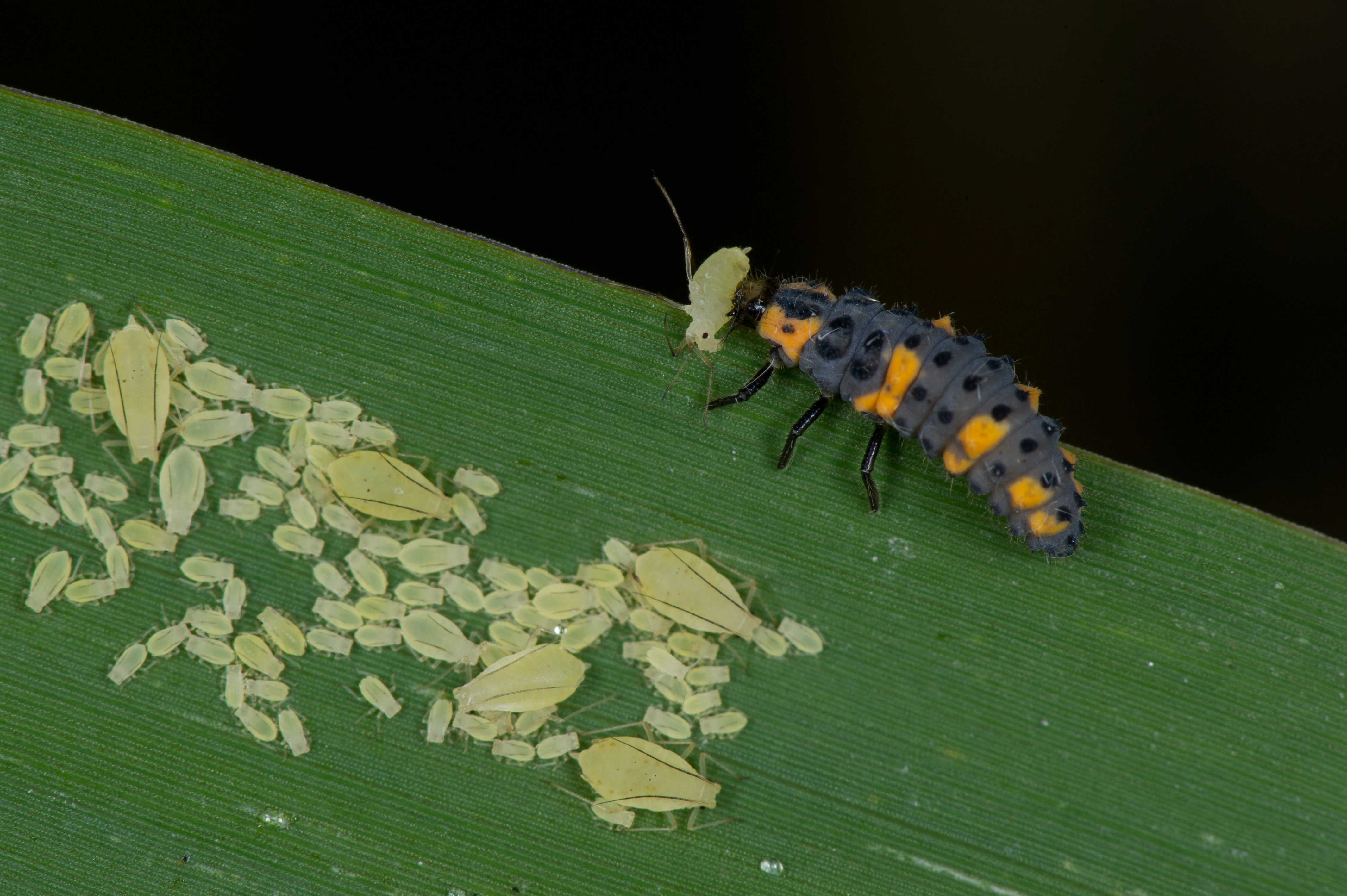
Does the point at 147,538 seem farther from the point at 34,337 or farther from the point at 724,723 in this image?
the point at 724,723

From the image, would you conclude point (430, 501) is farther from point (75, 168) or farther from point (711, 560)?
point (75, 168)

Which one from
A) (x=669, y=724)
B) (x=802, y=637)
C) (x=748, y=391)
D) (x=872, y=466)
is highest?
(x=748, y=391)

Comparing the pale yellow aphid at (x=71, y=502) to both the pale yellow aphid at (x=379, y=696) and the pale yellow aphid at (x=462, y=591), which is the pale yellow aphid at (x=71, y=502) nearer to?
the pale yellow aphid at (x=379, y=696)

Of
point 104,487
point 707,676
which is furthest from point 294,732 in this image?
point 707,676

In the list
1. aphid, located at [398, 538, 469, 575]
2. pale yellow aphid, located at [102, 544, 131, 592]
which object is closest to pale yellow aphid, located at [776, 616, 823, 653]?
aphid, located at [398, 538, 469, 575]

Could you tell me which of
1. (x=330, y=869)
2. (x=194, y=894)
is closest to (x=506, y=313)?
(x=330, y=869)

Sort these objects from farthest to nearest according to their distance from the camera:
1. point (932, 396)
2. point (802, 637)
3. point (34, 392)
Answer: point (34, 392) → point (802, 637) → point (932, 396)

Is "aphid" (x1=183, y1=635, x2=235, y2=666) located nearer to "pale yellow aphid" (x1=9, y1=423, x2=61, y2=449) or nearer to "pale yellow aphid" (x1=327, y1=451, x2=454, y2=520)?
"pale yellow aphid" (x1=327, y1=451, x2=454, y2=520)
